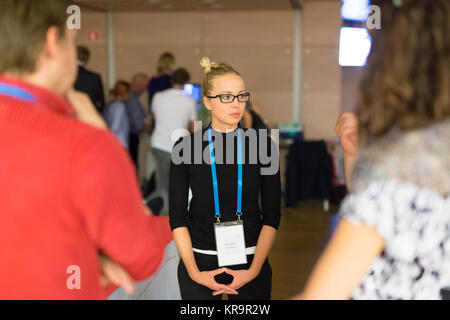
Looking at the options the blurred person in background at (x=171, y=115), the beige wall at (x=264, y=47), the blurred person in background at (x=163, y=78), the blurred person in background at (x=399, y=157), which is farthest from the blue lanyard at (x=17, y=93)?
the beige wall at (x=264, y=47)

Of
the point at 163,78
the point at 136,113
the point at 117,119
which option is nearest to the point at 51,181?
the point at 117,119

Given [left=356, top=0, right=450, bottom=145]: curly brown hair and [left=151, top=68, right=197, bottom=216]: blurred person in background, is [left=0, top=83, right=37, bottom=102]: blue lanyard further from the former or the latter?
[left=151, top=68, right=197, bottom=216]: blurred person in background

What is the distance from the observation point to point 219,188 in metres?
2.06

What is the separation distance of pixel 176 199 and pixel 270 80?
20.9 ft

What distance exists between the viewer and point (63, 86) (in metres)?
1.01

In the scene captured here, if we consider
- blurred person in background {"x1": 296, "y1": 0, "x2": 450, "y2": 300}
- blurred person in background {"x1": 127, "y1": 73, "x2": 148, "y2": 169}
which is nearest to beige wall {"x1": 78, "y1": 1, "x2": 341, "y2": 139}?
blurred person in background {"x1": 127, "y1": 73, "x2": 148, "y2": 169}

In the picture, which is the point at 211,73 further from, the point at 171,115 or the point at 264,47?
the point at 264,47

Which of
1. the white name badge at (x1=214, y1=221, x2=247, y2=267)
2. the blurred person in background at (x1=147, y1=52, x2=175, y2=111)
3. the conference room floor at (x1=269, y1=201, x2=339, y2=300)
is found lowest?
the conference room floor at (x1=269, y1=201, x2=339, y2=300)

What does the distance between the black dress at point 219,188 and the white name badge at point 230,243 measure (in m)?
0.03

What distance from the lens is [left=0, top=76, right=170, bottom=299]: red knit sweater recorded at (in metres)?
0.91

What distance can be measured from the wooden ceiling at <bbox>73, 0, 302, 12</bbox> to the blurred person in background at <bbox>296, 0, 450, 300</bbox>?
639 cm

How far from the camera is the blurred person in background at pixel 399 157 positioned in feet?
3.10
